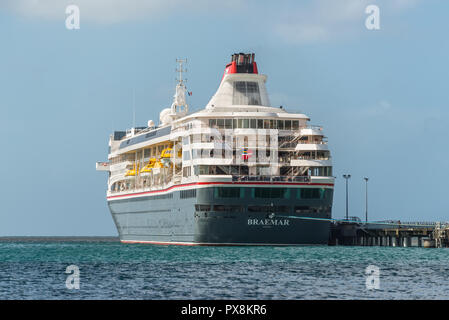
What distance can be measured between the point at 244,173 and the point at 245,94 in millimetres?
11503

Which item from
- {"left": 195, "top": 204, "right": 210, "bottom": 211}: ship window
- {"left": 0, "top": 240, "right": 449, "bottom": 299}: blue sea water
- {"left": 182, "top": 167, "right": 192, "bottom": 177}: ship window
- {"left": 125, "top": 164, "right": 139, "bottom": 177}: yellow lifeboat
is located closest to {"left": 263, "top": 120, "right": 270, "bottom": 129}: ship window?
{"left": 182, "top": 167, "right": 192, "bottom": 177}: ship window

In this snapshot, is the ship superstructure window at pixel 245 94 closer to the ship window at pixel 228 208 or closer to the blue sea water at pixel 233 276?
the ship window at pixel 228 208

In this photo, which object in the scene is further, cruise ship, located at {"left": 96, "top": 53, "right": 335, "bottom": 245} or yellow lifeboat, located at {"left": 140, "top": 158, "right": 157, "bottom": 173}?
yellow lifeboat, located at {"left": 140, "top": 158, "right": 157, "bottom": 173}

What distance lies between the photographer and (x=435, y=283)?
45.8 m

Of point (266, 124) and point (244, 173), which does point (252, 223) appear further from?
point (266, 124)

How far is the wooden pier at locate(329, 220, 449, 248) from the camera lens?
91125 millimetres

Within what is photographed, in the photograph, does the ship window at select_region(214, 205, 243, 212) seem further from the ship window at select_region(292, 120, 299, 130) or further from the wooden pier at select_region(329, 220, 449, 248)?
the wooden pier at select_region(329, 220, 449, 248)

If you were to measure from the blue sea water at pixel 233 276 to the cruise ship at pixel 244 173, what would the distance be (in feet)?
11.8

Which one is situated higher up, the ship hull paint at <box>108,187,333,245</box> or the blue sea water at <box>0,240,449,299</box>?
the ship hull paint at <box>108,187,333,245</box>

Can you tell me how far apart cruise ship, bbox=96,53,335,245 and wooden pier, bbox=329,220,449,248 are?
1552cm
